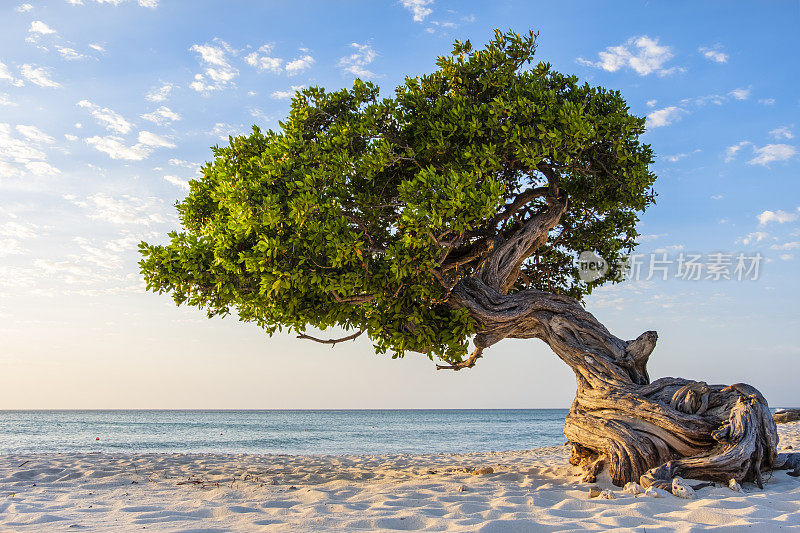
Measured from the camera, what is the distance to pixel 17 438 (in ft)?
117

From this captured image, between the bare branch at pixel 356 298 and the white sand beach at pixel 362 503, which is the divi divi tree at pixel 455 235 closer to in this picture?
the bare branch at pixel 356 298

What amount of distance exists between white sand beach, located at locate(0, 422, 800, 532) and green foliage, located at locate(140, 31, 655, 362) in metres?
2.47

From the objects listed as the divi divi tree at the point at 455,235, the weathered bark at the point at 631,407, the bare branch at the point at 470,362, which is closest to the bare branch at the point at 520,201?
the divi divi tree at the point at 455,235

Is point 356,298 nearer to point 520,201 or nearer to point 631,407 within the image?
point 520,201

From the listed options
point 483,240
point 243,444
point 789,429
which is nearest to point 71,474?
point 483,240

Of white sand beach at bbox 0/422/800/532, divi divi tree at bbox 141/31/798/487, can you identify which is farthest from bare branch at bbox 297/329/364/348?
white sand beach at bbox 0/422/800/532

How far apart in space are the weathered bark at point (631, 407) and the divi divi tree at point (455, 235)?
0.03 metres

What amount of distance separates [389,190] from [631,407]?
5.44 metres

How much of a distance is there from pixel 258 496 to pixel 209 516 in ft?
4.82

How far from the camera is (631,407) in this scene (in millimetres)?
8195

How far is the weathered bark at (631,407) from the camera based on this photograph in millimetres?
7445

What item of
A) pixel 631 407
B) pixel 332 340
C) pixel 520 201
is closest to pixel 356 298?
pixel 332 340

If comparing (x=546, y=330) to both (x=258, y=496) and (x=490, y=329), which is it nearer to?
(x=490, y=329)

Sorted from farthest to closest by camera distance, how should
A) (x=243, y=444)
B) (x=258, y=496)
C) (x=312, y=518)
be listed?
1. (x=243, y=444)
2. (x=258, y=496)
3. (x=312, y=518)
